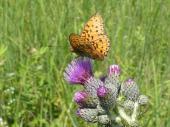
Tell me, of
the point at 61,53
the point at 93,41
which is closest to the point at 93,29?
the point at 93,41

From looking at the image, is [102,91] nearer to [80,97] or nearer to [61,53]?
[80,97]

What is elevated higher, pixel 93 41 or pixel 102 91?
pixel 93 41

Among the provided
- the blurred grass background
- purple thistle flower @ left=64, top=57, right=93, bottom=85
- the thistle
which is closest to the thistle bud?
the thistle

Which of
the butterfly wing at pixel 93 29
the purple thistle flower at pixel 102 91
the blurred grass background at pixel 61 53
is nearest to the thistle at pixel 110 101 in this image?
the purple thistle flower at pixel 102 91

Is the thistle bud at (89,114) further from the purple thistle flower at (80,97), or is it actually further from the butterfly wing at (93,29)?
the butterfly wing at (93,29)

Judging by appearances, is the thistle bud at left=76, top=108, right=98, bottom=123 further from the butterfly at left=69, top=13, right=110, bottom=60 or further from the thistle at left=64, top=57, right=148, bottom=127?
the butterfly at left=69, top=13, right=110, bottom=60
